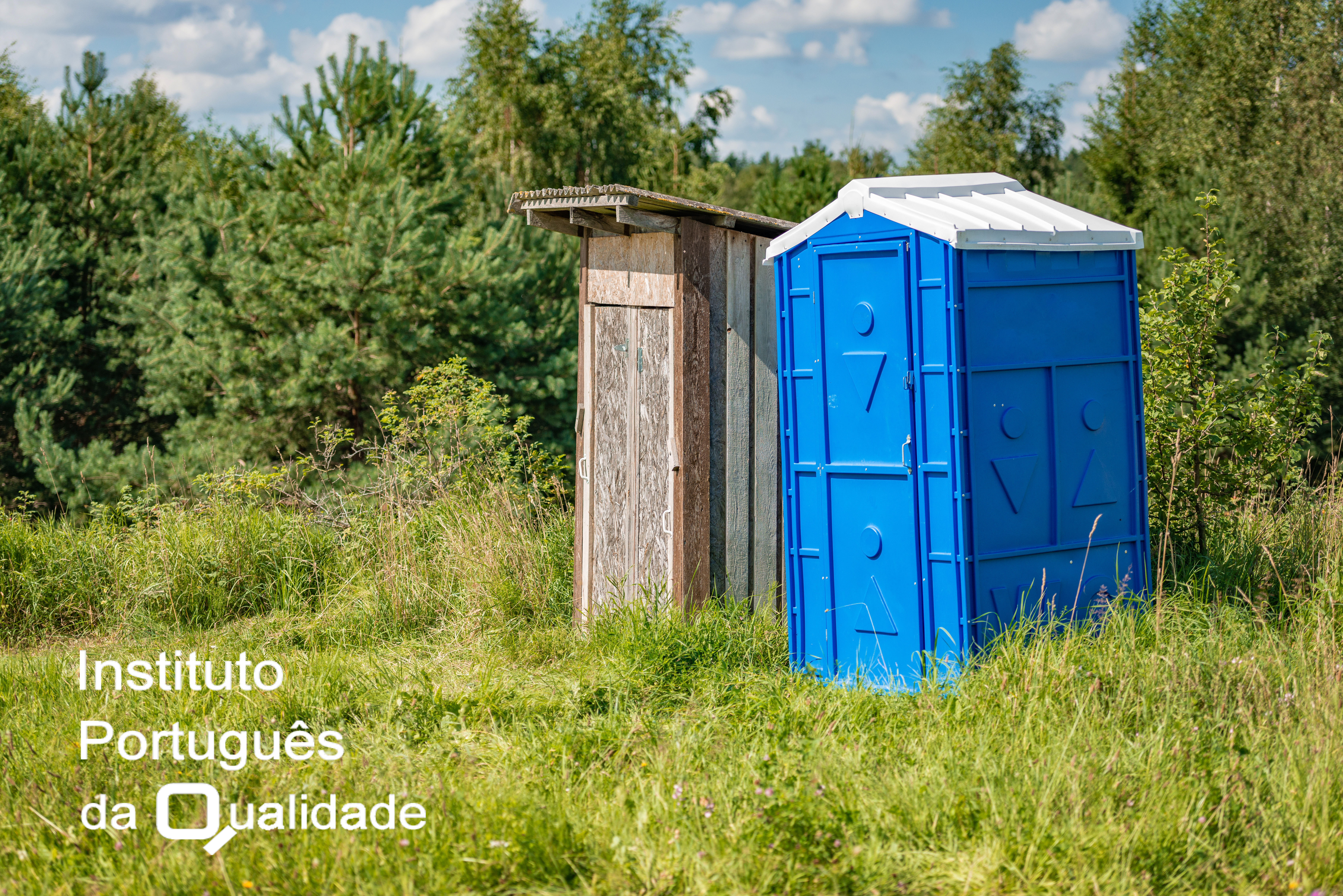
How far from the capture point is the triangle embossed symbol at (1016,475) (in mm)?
4121

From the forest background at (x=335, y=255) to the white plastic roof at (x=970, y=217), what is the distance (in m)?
2.86

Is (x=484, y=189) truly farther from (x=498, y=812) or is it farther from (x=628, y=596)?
(x=498, y=812)

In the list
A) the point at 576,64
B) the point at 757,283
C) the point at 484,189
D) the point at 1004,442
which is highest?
the point at 576,64

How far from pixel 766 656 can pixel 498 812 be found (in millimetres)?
1947

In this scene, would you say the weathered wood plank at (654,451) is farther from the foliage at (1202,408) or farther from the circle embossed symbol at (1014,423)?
the foliage at (1202,408)

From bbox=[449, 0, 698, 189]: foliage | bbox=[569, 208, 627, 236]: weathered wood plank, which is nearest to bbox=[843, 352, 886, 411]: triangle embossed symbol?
bbox=[569, 208, 627, 236]: weathered wood plank

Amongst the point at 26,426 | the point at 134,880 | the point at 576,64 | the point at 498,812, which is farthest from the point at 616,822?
the point at 576,64

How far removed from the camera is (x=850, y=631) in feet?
14.5

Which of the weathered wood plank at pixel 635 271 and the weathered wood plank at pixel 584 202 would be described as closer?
the weathered wood plank at pixel 584 202

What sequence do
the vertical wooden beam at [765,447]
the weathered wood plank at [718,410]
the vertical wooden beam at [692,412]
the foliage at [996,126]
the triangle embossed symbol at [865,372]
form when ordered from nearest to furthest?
the triangle embossed symbol at [865,372] → the vertical wooden beam at [692,412] → the weathered wood plank at [718,410] → the vertical wooden beam at [765,447] → the foliage at [996,126]

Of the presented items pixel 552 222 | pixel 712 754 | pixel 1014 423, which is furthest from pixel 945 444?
pixel 552 222

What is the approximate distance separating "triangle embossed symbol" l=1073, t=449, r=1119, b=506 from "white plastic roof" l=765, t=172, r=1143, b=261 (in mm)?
917

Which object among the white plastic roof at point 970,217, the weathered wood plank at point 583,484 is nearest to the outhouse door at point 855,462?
the white plastic roof at point 970,217

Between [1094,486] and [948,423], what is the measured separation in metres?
0.86
